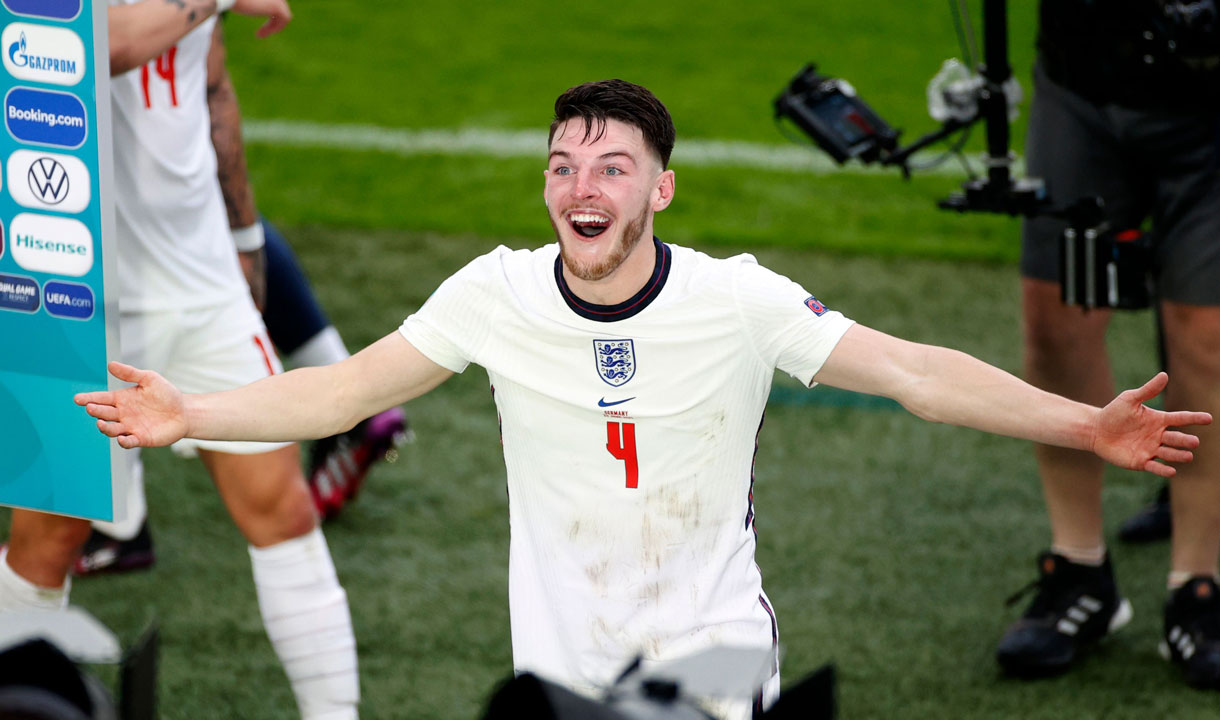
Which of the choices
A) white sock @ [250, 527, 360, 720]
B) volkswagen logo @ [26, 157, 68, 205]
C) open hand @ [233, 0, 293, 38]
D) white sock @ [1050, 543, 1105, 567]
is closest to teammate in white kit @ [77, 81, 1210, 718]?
volkswagen logo @ [26, 157, 68, 205]

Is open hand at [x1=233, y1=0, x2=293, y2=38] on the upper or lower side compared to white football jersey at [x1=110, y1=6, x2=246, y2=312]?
upper

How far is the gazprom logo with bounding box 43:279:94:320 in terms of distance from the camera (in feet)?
9.38

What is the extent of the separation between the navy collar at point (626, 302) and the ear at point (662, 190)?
0.28ft

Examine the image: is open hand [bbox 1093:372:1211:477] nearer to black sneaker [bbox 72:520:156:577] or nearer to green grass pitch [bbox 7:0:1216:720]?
green grass pitch [bbox 7:0:1216:720]

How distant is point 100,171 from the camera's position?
9.24 ft

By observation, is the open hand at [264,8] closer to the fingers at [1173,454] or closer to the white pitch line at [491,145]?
the fingers at [1173,454]

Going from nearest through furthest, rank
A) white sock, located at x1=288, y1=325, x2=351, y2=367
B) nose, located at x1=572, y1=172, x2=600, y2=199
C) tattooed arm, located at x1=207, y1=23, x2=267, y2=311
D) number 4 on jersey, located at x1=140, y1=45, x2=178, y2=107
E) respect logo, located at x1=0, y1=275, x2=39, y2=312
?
nose, located at x1=572, y1=172, x2=600, y2=199, respect logo, located at x1=0, y1=275, x2=39, y2=312, number 4 on jersey, located at x1=140, y1=45, x2=178, y2=107, tattooed arm, located at x1=207, y1=23, x2=267, y2=311, white sock, located at x1=288, y1=325, x2=351, y2=367

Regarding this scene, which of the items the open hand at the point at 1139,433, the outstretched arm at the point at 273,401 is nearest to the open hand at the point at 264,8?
the outstretched arm at the point at 273,401

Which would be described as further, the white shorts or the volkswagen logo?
the white shorts

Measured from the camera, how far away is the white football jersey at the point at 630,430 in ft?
8.65

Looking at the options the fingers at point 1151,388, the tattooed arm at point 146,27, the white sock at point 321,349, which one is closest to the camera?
the fingers at point 1151,388

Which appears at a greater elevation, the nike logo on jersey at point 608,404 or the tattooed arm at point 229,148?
the tattooed arm at point 229,148

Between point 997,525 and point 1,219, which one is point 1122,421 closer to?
point 1,219

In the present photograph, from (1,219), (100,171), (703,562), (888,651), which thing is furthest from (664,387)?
(888,651)
